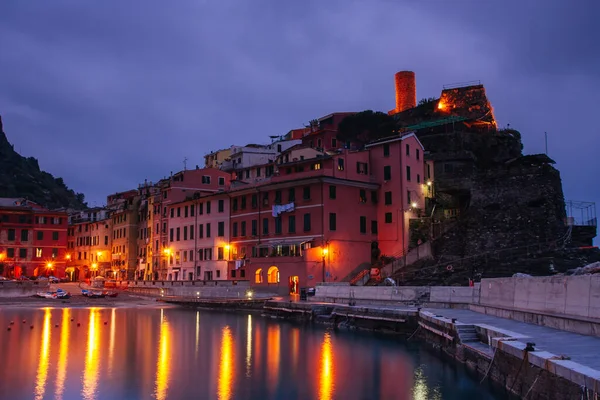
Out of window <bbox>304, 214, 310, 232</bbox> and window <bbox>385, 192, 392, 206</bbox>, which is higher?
window <bbox>385, 192, 392, 206</bbox>

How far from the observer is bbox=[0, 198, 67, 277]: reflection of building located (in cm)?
8856

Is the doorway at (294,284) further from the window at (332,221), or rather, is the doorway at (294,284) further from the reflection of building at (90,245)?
the reflection of building at (90,245)

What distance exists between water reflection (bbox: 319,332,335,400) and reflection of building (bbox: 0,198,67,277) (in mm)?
71007

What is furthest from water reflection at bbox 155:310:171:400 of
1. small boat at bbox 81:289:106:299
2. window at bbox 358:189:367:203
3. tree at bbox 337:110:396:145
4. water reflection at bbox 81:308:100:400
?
tree at bbox 337:110:396:145

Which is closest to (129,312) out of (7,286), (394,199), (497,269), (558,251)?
(7,286)

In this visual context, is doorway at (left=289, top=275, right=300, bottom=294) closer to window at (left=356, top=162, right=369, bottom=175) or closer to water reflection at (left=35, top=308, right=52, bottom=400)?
window at (left=356, top=162, right=369, bottom=175)

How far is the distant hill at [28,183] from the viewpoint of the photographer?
5212 inches

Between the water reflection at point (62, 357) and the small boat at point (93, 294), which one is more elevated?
the small boat at point (93, 294)

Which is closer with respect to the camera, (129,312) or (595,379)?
(595,379)

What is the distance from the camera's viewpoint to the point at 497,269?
150 feet

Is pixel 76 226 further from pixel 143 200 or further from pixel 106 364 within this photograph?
pixel 106 364

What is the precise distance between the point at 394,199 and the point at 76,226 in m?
67.8

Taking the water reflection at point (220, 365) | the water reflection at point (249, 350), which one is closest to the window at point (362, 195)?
the water reflection at point (249, 350)

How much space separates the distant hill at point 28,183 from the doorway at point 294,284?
308 feet
